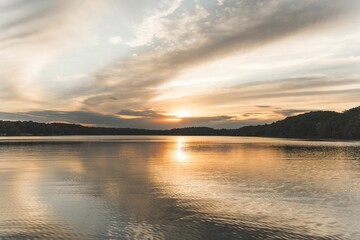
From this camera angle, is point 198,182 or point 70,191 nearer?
point 70,191

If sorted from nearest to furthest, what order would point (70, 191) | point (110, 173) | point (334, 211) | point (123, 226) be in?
1. point (123, 226)
2. point (334, 211)
3. point (70, 191)
4. point (110, 173)

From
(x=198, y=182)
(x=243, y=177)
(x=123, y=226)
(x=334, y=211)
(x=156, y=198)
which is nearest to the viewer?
(x=123, y=226)

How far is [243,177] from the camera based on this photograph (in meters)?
34.7

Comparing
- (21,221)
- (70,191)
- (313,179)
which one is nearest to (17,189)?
(70,191)

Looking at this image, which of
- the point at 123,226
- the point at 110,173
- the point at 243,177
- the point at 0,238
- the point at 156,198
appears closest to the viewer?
the point at 0,238

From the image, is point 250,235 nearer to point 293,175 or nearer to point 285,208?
point 285,208

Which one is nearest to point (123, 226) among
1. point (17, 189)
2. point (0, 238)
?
point (0, 238)

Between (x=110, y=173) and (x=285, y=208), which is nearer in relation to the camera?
(x=285, y=208)

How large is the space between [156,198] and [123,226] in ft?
23.2

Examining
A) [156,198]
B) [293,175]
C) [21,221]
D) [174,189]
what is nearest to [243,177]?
[293,175]

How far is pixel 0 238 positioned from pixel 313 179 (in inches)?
1075

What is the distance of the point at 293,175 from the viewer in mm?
36125

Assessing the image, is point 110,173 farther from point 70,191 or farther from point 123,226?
point 123,226

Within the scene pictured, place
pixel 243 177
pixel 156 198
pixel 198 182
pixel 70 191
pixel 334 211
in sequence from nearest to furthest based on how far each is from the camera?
pixel 334 211 < pixel 156 198 < pixel 70 191 < pixel 198 182 < pixel 243 177
